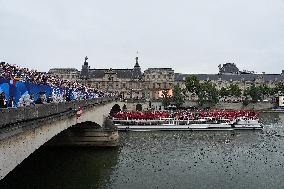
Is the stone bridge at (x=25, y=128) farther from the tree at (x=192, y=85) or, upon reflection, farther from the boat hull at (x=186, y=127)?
the tree at (x=192, y=85)

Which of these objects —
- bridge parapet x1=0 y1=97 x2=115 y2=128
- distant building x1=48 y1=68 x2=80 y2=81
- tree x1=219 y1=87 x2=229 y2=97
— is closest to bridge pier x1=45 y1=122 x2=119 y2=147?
bridge parapet x1=0 y1=97 x2=115 y2=128

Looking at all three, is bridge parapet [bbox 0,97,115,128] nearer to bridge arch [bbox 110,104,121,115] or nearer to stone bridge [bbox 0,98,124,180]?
stone bridge [bbox 0,98,124,180]

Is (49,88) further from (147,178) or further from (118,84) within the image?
(118,84)

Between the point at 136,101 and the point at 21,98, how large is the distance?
12107cm

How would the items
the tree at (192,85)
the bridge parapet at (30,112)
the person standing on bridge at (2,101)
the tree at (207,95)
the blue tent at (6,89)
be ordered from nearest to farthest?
the bridge parapet at (30,112) → the person standing on bridge at (2,101) → the blue tent at (6,89) → the tree at (207,95) → the tree at (192,85)

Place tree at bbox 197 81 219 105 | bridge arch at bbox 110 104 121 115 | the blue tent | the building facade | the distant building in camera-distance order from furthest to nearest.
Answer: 1. the distant building
2. the building facade
3. tree at bbox 197 81 219 105
4. bridge arch at bbox 110 104 121 115
5. the blue tent

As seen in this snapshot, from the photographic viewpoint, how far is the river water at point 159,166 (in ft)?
132

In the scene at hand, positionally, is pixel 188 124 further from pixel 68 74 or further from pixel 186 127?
pixel 68 74

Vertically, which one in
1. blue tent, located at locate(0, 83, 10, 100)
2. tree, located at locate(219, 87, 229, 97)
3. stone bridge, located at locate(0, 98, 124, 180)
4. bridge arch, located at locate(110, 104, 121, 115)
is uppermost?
tree, located at locate(219, 87, 229, 97)

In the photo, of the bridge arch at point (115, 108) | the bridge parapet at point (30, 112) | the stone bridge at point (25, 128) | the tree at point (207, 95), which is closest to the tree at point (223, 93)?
the tree at point (207, 95)

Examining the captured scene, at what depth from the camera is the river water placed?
132 feet

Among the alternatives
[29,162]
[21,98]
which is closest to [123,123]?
[29,162]

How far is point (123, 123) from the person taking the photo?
88625mm

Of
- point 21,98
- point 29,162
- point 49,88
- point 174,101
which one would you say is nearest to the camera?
point 21,98
